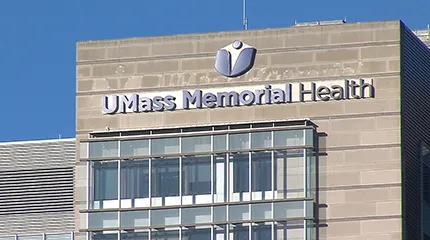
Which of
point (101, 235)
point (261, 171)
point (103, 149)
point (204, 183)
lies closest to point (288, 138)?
point (261, 171)

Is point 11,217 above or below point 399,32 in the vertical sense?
below

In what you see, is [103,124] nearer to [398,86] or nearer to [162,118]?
[162,118]

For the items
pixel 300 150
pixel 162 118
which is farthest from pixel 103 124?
pixel 300 150

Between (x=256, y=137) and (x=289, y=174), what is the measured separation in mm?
2603

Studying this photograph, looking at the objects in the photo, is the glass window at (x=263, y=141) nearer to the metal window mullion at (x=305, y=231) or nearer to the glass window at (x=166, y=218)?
the metal window mullion at (x=305, y=231)

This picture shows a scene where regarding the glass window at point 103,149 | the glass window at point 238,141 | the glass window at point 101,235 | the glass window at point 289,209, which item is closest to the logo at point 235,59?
the glass window at point 238,141

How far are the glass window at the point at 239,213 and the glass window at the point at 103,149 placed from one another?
726 centimetres

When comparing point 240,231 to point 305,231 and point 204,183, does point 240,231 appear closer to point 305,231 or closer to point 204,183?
point 204,183

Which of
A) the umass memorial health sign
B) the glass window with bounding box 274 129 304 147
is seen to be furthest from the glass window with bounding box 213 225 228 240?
the umass memorial health sign

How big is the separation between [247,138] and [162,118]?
4782mm

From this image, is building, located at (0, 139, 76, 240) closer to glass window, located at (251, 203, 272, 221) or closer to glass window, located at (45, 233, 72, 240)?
glass window, located at (45, 233, 72, 240)

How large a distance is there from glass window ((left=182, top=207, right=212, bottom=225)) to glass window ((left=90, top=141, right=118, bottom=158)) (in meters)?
5.40

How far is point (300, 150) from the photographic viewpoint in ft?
391

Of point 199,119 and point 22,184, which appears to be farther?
point 22,184
